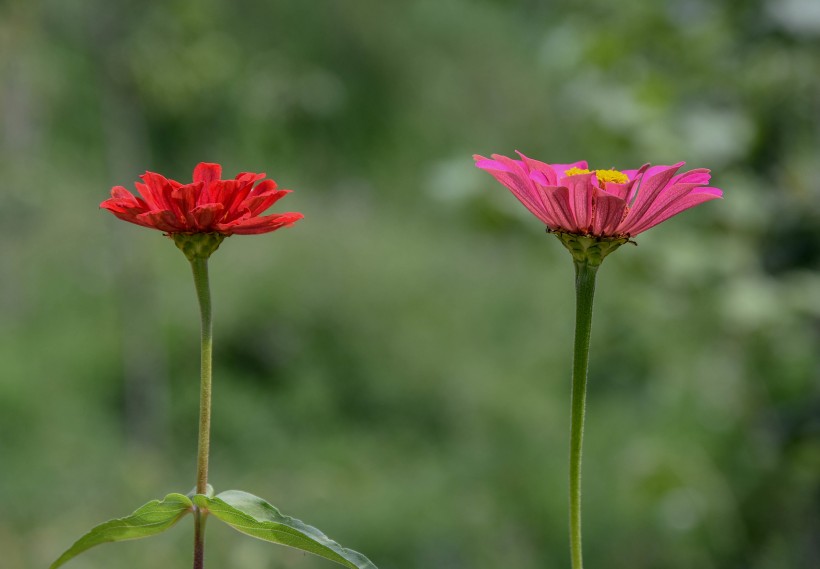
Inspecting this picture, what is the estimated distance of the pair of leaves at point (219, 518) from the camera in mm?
263

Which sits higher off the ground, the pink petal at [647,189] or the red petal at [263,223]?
the pink petal at [647,189]

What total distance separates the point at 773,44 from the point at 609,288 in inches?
52.7

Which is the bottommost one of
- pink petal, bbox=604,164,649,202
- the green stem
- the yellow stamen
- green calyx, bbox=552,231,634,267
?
the green stem

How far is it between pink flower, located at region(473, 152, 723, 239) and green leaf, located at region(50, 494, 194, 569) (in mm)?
125

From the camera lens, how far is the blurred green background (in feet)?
3.74

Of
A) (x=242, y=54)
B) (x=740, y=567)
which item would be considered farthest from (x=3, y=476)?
(x=242, y=54)

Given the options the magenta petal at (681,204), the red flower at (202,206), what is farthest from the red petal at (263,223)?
the magenta petal at (681,204)

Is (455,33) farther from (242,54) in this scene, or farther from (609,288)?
(609,288)

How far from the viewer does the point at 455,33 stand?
4.55m

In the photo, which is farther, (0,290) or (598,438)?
(0,290)

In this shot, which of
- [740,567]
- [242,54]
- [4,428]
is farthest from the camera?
[242,54]

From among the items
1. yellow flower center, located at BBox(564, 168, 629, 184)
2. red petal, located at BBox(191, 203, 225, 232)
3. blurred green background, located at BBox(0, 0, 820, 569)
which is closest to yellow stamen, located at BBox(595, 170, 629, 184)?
yellow flower center, located at BBox(564, 168, 629, 184)

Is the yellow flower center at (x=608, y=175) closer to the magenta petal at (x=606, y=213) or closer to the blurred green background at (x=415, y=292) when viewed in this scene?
the magenta petal at (x=606, y=213)

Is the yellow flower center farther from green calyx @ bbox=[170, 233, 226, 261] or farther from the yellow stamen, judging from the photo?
green calyx @ bbox=[170, 233, 226, 261]
